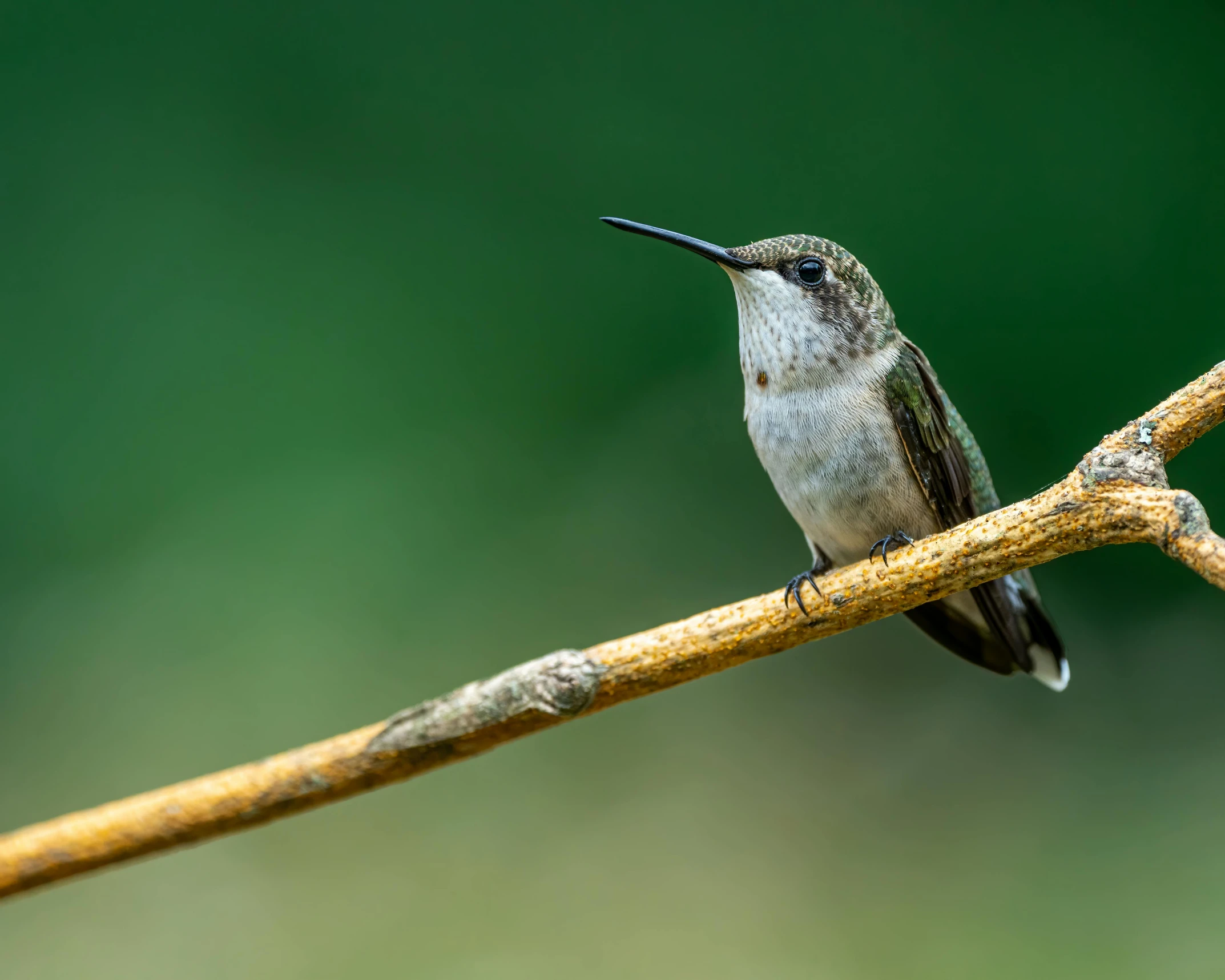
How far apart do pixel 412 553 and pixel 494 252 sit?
1.28m

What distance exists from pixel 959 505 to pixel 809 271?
1.95ft

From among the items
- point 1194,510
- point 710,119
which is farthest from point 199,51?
point 1194,510

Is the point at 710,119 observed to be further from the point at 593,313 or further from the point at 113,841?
the point at 113,841

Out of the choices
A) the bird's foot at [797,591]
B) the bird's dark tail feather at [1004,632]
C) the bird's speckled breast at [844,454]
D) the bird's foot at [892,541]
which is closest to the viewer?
the bird's foot at [797,591]

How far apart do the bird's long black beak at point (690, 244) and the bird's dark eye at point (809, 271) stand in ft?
0.31

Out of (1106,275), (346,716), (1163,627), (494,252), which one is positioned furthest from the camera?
(494,252)

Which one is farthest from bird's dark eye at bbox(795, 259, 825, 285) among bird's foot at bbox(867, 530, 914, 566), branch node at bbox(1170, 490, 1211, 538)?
branch node at bbox(1170, 490, 1211, 538)

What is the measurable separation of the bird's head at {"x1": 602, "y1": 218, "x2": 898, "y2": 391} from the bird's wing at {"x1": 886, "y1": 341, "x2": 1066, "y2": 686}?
0.38ft

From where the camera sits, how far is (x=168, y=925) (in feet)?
11.3

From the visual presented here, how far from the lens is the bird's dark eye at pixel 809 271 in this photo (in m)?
2.10

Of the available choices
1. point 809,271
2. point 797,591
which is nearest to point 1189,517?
point 797,591

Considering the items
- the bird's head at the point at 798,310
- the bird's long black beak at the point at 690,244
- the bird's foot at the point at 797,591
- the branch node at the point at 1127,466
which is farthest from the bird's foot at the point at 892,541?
the bird's long black beak at the point at 690,244

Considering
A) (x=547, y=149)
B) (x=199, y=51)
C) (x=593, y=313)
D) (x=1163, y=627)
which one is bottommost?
(x=1163, y=627)

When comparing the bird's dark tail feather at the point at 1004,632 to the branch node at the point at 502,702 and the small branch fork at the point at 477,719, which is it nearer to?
the small branch fork at the point at 477,719
